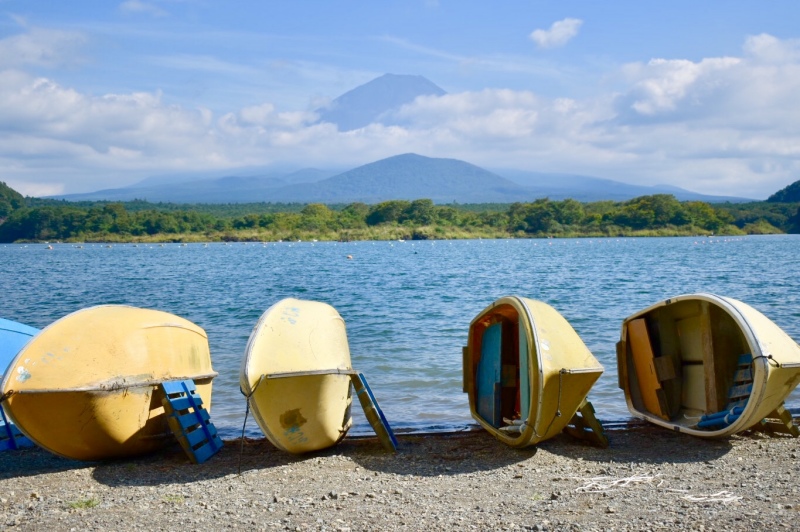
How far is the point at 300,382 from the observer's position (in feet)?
27.0

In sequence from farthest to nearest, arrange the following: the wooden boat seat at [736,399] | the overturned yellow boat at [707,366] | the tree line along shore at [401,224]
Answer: the tree line along shore at [401,224]
the wooden boat seat at [736,399]
the overturned yellow boat at [707,366]

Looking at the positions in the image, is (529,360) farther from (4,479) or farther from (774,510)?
(4,479)

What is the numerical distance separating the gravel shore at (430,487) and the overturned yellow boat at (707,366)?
14.6 inches

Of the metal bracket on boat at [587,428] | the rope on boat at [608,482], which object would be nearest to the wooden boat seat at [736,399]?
the metal bracket on boat at [587,428]

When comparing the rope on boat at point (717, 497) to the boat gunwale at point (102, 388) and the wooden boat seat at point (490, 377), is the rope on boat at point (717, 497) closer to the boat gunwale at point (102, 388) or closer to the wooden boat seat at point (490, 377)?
the wooden boat seat at point (490, 377)

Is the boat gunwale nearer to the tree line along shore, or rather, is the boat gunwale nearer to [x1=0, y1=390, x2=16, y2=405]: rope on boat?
[x1=0, y1=390, x2=16, y2=405]: rope on boat

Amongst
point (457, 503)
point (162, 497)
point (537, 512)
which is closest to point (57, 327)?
point (162, 497)

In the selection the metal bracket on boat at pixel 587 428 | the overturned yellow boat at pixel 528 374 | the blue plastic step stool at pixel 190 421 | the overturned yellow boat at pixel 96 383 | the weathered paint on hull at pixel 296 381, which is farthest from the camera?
the metal bracket on boat at pixel 587 428

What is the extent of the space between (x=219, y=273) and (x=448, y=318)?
25192 mm

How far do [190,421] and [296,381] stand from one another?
54.1 inches

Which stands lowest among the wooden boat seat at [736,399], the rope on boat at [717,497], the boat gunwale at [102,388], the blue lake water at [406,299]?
the blue lake water at [406,299]

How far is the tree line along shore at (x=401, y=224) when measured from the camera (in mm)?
125625

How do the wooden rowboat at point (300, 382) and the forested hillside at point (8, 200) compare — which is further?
the forested hillside at point (8, 200)

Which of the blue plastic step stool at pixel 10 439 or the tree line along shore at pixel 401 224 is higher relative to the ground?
the tree line along shore at pixel 401 224
